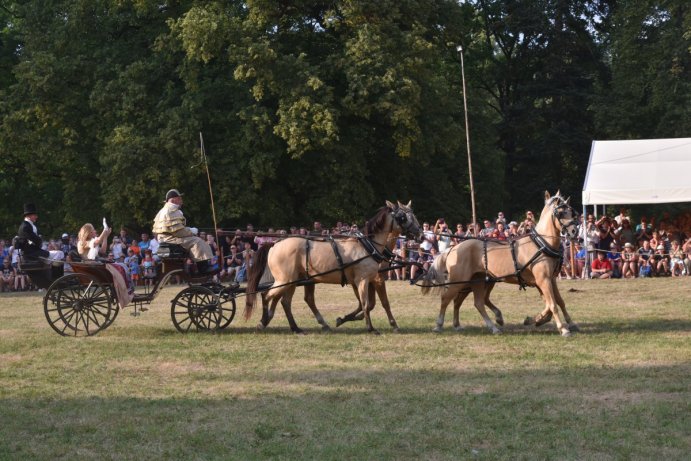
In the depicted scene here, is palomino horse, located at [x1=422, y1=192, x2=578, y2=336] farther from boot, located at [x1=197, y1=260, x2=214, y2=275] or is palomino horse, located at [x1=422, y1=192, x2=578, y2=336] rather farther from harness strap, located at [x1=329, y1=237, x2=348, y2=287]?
boot, located at [x1=197, y1=260, x2=214, y2=275]

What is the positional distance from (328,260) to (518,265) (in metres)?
2.91

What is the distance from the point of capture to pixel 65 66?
110 ft

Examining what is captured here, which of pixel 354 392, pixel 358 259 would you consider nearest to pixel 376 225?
pixel 358 259

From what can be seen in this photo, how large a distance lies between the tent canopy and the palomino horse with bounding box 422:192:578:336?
11037 mm

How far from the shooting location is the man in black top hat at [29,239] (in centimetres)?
1490

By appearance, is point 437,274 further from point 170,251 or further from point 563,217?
point 170,251

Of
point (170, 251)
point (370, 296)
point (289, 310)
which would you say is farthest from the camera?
point (370, 296)

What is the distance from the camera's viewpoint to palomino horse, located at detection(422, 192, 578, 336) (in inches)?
560

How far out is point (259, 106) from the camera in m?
32.3

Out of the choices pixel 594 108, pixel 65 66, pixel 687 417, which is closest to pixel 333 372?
pixel 687 417

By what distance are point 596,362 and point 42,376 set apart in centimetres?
653

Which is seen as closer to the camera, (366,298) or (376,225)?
(366,298)

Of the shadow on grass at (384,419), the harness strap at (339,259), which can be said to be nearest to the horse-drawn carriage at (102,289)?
the harness strap at (339,259)

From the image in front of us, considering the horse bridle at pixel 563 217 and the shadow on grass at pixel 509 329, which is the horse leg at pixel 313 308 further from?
the horse bridle at pixel 563 217
